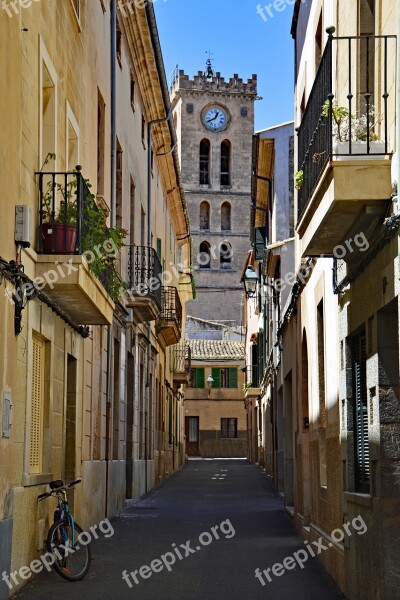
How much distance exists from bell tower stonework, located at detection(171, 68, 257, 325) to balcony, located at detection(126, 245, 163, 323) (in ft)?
229

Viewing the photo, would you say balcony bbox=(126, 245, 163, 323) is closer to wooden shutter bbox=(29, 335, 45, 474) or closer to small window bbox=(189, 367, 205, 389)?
wooden shutter bbox=(29, 335, 45, 474)

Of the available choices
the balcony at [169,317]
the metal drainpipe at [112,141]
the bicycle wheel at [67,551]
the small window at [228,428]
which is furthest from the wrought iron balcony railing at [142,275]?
the small window at [228,428]

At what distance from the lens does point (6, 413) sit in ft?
33.3

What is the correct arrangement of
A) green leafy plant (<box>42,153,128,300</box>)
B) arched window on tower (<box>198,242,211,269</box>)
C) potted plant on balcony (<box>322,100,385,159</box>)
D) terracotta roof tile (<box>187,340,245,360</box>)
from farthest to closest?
arched window on tower (<box>198,242,211,269</box>)
terracotta roof tile (<box>187,340,245,360</box>)
green leafy plant (<box>42,153,128,300</box>)
potted plant on balcony (<box>322,100,385,159</box>)

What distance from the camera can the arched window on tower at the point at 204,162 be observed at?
97188 mm

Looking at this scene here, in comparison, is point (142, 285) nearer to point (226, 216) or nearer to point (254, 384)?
point (254, 384)

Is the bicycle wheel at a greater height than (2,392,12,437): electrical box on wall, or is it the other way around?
(2,392,12,437): electrical box on wall

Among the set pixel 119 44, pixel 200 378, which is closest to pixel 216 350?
pixel 200 378

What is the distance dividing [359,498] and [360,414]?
3.49ft

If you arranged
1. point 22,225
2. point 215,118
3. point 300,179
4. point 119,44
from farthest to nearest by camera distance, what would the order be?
1. point 215,118
2. point 119,44
3. point 300,179
4. point 22,225

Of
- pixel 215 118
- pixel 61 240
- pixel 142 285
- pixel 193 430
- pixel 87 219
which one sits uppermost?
pixel 215 118

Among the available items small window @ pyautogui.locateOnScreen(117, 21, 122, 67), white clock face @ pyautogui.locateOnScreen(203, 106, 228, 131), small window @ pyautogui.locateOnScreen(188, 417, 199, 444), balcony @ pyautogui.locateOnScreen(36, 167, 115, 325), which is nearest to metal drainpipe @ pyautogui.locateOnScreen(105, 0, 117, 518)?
small window @ pyautogui.locateOnScreen(117, 21, 122, 67)

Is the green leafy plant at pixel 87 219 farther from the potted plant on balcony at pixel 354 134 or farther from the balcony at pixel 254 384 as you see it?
the balcony at pixel 254 384

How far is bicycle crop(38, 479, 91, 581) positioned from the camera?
11180 mm
